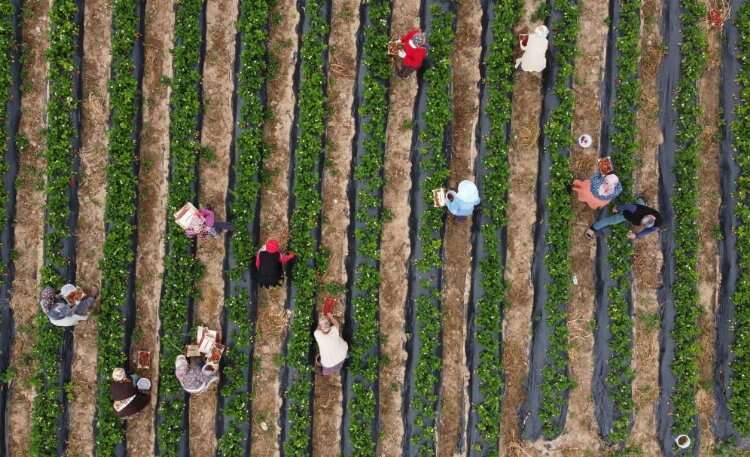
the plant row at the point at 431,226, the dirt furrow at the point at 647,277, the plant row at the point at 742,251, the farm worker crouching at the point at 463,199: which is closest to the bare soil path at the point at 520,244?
the farm worker crouching at the point at 463,199

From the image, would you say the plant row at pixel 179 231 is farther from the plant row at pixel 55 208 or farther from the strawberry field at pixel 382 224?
the plant row at pixel 55 208

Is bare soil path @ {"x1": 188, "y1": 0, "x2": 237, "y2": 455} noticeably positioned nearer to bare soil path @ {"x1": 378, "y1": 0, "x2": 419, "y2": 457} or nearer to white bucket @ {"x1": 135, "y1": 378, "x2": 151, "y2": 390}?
white bucket @ {"x1": 135, "y1": 378, "x2": 151, "y2": 390}

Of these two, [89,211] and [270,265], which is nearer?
[270,265]

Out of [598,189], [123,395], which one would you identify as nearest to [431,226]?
[598,189]

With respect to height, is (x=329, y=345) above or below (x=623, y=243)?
below

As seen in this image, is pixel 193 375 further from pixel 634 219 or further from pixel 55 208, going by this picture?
pixel 634 219

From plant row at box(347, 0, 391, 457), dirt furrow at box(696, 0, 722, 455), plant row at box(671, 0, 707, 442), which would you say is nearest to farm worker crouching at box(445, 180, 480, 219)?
plant row at box(347, 0, 391, 457)
